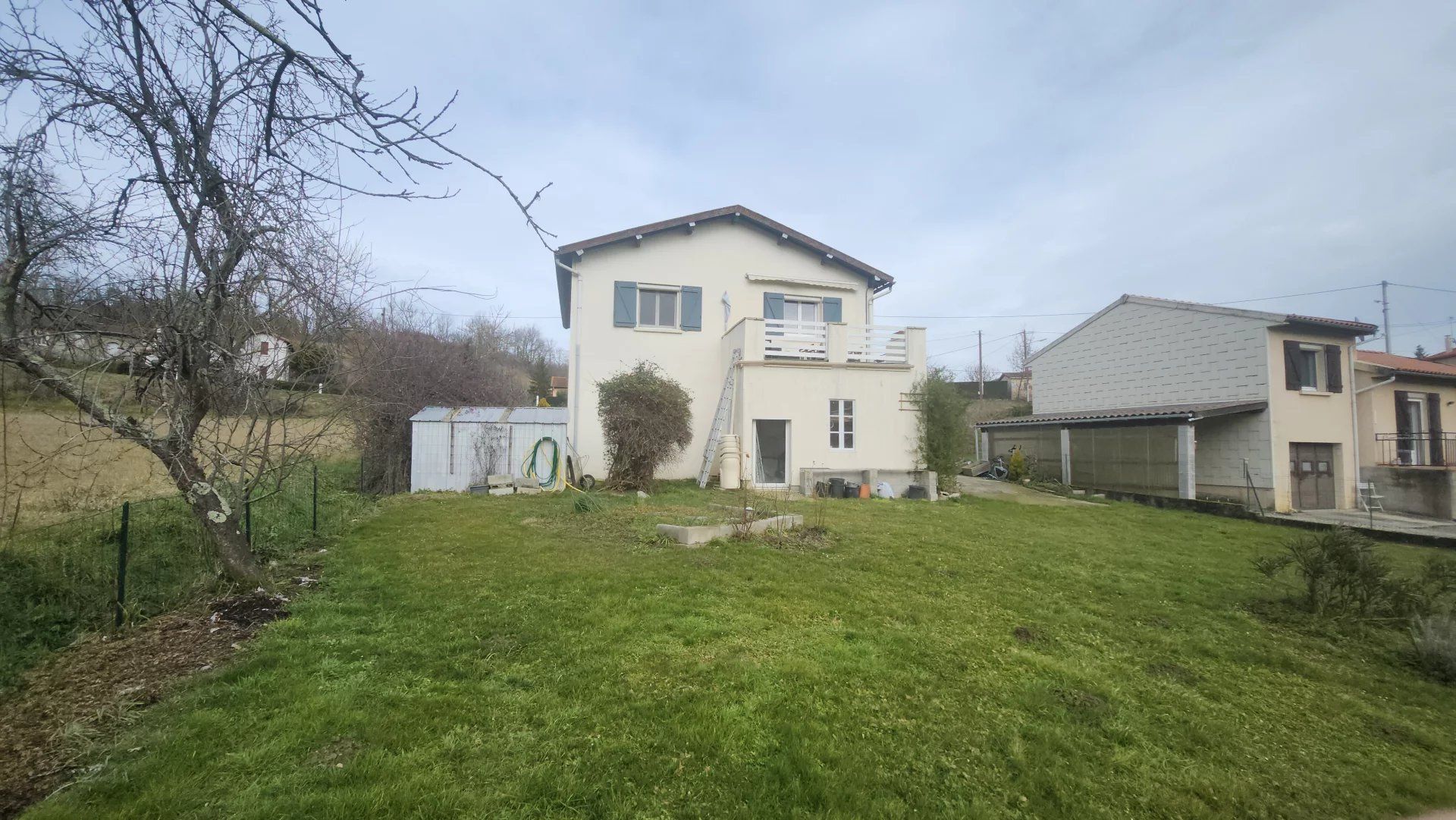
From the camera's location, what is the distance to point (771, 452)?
14.7m

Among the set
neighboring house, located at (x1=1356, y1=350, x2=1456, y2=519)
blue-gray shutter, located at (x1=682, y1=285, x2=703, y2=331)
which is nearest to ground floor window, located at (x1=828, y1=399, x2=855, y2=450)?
blue-gray shutter, located at (x1=682, y1=285, x2=703, y2=331)

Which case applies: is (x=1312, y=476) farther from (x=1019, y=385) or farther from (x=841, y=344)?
(x=1019, y=385)

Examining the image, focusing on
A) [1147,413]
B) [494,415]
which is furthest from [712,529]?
[1147,413]

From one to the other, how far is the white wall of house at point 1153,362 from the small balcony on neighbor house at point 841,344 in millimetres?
9658

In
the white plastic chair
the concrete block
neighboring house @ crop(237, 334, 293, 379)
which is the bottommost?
the white plastic chair

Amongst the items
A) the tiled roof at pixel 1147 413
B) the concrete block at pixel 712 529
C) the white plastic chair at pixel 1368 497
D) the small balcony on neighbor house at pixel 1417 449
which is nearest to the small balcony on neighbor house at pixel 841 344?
the concrete block at pixel 712 529

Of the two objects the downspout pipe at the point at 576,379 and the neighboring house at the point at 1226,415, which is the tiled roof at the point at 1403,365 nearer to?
the neighboring house at the point at 1226,415

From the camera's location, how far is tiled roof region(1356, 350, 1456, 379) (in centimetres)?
1772

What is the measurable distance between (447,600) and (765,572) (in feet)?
9.90

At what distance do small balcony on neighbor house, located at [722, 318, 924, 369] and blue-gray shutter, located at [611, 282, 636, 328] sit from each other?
2827 millimetres

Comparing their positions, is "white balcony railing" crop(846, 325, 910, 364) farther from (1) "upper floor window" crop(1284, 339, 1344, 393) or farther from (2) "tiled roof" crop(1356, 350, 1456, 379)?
(2) "tiled roof" crop(1356, 350, 1456, 379)

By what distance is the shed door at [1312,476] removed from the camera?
52.7 feet

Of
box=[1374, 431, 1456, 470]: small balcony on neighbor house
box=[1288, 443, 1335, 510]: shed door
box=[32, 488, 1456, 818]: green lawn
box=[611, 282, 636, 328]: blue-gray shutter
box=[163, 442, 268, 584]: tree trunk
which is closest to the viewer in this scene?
box=[32, 488, 1456, 818]: green lawn

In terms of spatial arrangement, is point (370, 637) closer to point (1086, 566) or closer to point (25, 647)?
point (25, 647)
